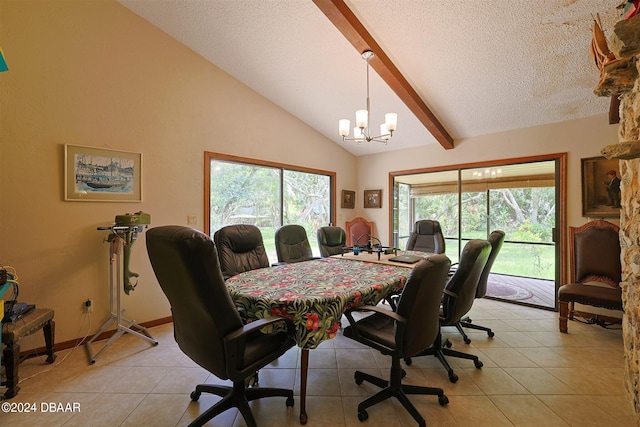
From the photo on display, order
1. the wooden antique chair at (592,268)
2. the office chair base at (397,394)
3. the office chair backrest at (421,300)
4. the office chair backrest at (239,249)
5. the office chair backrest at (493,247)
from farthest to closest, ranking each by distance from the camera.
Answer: the wooden antique chair at (592,268)
the office chair backrest at (239,249)
the office chair backrest at (493,247)
the office chair base at (397,394)
the office chair backrest at (421,300)

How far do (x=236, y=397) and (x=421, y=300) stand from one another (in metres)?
1.24

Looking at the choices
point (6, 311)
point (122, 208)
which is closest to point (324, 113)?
point (122, 208)

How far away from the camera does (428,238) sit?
3.81 meters

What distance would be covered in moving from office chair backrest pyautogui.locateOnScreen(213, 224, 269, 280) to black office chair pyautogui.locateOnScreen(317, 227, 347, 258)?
992mm

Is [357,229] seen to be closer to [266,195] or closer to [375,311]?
[266,195]

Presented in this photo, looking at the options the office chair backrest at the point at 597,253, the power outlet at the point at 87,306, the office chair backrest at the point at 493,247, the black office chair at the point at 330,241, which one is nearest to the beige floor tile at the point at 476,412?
the office chair backrest at the point at 493,247

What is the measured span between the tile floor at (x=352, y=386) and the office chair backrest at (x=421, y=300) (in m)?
0.54

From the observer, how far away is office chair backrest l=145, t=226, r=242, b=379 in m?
1.20

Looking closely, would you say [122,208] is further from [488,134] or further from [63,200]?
[488,134]

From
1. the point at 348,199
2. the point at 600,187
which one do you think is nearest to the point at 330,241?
the point at 348,199

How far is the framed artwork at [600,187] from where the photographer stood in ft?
10.1

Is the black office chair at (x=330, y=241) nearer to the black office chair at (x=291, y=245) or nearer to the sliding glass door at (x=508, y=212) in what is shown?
the black office chair at (x=291, y=245)

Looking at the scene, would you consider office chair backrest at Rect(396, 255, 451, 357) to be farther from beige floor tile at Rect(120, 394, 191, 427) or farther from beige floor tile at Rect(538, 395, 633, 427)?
beige floor tile at Rect(120, 394, 191, 427)

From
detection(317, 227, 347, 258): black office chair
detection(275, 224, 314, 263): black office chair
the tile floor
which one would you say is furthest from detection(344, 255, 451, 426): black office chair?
detection(317, 227, 347, 258): black office chair
